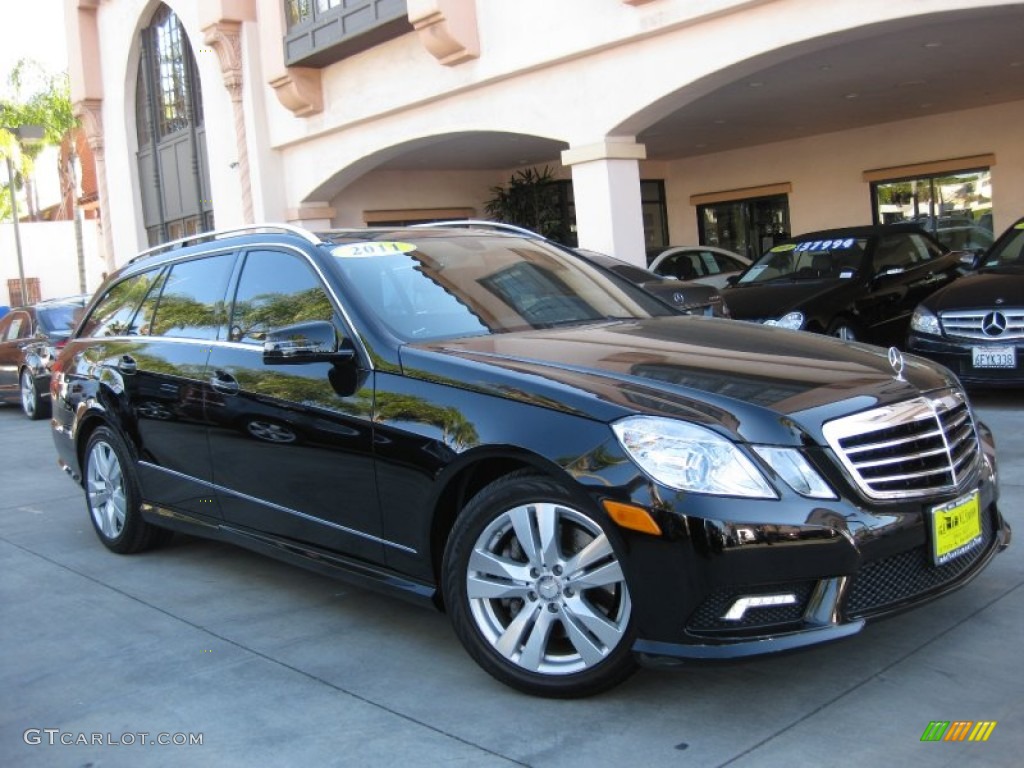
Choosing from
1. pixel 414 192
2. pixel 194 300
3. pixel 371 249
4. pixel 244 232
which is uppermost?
pixel 414 192

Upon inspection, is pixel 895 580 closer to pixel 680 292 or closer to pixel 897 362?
pixel 897 362

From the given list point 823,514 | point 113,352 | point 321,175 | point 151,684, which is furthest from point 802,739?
point 321,175

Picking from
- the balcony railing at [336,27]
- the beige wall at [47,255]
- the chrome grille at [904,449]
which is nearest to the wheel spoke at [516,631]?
the chrome grille at [904,449]

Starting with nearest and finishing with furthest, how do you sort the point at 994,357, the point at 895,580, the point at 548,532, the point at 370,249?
the point at 895,580
the point at 548,532
the point at 370,249
the point at 994,357

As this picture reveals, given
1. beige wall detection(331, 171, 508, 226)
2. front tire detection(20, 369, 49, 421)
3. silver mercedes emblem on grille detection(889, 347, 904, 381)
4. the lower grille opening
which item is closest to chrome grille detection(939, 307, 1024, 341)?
silver mercedes emblem on grille detection(889, 347, 904, 381)

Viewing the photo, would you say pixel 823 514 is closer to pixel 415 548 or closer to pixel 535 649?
pixel 535 649

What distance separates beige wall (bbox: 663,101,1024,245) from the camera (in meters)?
17.3

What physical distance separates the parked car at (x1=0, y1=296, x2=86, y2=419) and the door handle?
911 centimetres

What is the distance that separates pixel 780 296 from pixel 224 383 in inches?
277

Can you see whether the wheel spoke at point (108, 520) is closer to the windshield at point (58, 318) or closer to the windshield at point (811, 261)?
the windshield at point (811, 261)

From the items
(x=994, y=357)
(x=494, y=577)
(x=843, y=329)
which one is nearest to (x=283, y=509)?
(x=494, y=577)

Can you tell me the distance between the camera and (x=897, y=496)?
346cm

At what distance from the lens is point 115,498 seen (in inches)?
238

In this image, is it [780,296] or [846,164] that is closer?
[780,296]
